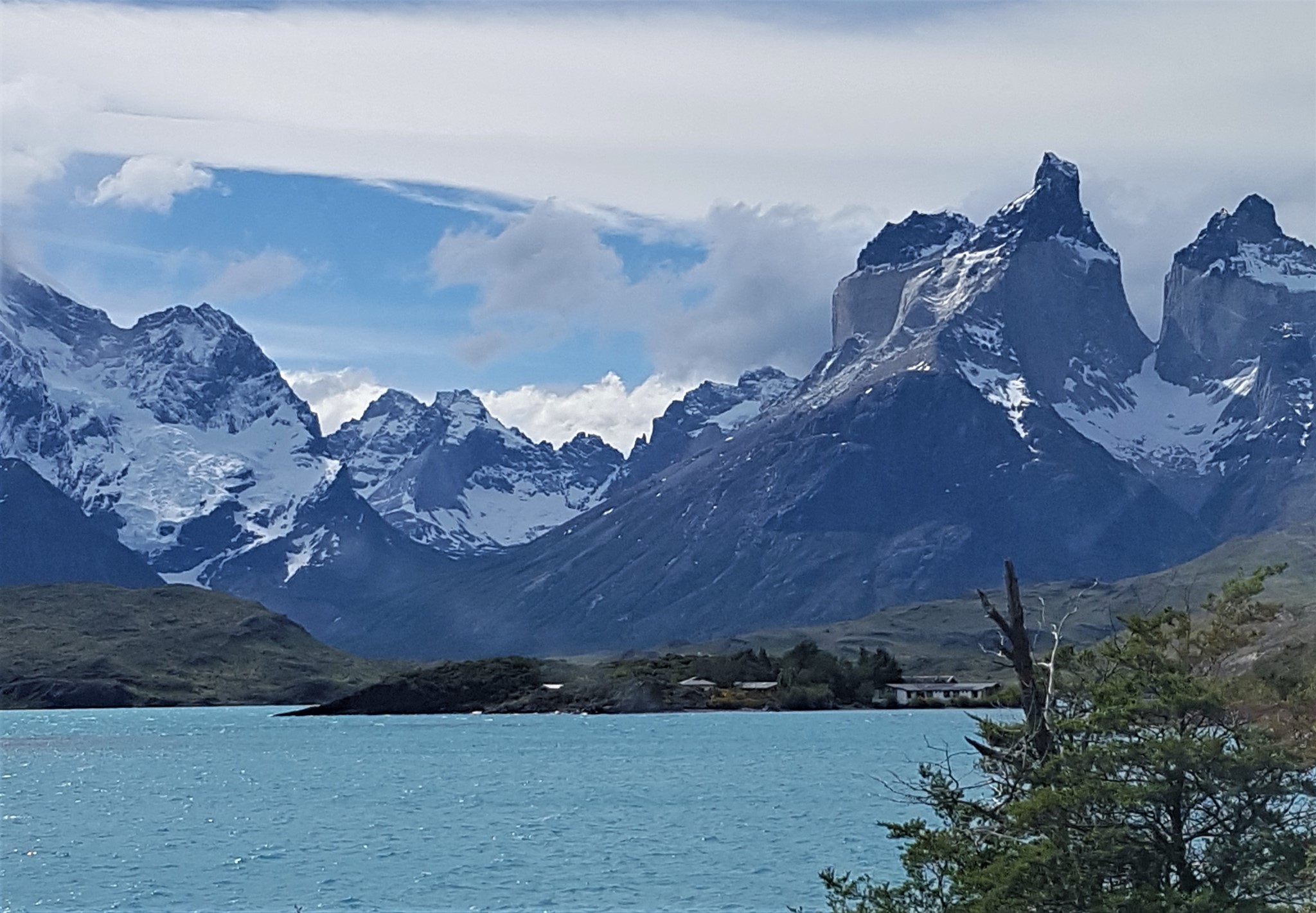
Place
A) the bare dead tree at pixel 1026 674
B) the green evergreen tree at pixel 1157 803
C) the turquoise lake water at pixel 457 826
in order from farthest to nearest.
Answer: the turquoise lake water at pixel 457 826, the bare dead tree at pixel 1026 674, the green evergreen tree at pixel 1157 803

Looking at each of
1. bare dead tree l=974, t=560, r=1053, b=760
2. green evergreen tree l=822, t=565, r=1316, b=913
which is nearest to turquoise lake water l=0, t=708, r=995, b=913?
bare dead tree l=974, t=560, r=1053, b=760

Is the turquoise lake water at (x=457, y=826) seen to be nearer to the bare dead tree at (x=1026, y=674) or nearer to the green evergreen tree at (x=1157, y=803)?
the bare dead tree at (x=1026, y=674)

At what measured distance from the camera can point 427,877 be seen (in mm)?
75375

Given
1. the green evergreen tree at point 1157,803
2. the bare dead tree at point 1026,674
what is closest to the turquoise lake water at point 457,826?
the bare dead tree at point 1026,674

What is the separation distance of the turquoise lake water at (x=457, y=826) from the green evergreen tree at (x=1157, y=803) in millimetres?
18644

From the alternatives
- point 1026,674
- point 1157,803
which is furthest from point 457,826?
point 1157,803

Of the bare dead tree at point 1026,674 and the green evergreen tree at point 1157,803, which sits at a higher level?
the bare dead tree at point 1026,674

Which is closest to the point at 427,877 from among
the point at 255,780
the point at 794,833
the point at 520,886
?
the point at 520,886

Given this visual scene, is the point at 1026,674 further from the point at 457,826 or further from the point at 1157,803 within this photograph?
the point at 457,826

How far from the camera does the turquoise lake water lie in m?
70.4

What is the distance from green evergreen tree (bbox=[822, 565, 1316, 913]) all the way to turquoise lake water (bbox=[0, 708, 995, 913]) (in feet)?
61.2

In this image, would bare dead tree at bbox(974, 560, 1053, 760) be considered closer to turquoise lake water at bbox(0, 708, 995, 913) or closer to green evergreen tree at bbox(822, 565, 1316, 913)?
A: green evergreen tree at bbox(822, 565, 1316, 913)

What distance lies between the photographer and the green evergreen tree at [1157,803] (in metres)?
27.5

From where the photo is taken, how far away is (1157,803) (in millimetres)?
28141
